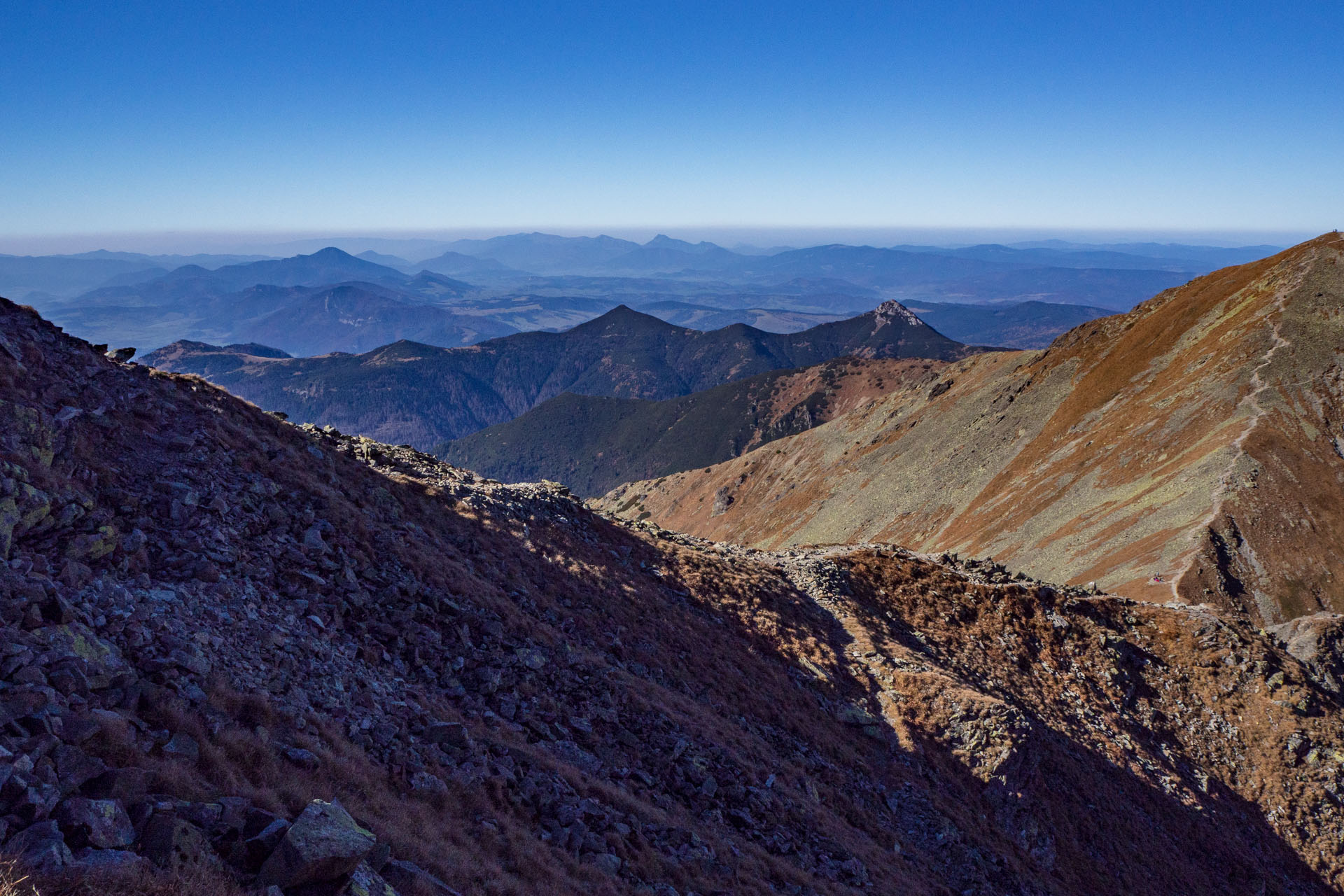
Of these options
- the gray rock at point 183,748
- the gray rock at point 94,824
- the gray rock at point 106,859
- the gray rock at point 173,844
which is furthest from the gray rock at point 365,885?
the gray rock at point 183,748

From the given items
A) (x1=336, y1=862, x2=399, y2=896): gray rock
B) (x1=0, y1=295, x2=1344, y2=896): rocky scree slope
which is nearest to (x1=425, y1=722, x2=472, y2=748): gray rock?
(x1=0, y1=295, x2=1344, y2=896): rocky scree slope

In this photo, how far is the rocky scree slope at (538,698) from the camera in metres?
10.0

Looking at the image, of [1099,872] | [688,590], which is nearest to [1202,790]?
[1099,872]

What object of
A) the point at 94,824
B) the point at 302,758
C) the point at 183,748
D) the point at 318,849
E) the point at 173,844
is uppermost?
the point at 94,824

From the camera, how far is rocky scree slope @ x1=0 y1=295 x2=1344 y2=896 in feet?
32.9

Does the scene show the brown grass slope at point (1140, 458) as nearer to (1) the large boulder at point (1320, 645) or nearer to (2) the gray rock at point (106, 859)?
(1) the large boulder at point (1320, 645)

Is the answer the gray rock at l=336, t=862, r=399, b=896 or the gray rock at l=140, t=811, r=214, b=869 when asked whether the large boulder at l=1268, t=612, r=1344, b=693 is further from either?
the gray rock at l=140, t=811, r=214, b=869

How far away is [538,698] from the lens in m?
18.9

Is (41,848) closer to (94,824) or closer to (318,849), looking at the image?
(94,824)

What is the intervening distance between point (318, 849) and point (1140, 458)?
85.5 meters

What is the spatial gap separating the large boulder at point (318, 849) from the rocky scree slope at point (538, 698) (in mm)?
46

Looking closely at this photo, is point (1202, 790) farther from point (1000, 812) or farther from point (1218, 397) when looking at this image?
point (1218, 397)

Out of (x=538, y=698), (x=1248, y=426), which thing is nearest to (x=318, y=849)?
(x=538, y=698)

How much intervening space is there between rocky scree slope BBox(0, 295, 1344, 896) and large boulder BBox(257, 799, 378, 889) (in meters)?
0.05
